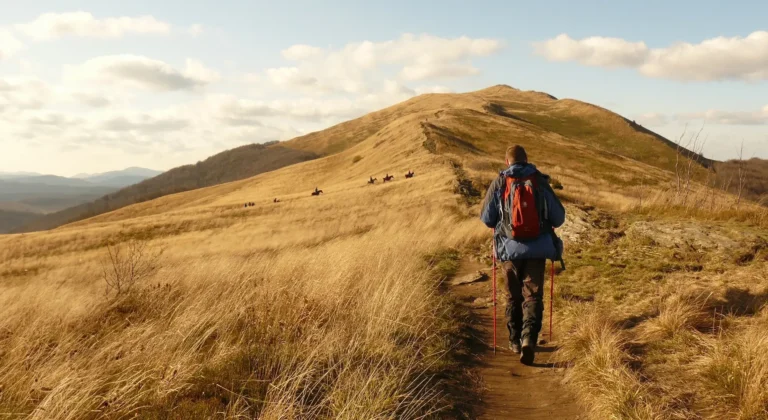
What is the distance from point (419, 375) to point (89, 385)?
3209 millimetres

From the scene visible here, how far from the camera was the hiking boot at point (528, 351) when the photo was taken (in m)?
5.79

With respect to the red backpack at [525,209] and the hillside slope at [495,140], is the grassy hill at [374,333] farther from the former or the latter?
the hillside slope at [495,140]

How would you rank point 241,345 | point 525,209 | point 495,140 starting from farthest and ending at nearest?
point 495,140 → point 525,209 → point 241,345

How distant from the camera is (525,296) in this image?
6.13 meters

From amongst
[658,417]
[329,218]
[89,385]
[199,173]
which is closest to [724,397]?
[658,417]

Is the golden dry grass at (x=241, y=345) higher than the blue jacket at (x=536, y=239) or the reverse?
the reverse

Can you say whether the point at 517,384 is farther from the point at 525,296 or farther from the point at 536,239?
the point at 536,239

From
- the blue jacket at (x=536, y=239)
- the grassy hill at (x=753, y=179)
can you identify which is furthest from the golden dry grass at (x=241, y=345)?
the grassy hill at (x=753, y=179)

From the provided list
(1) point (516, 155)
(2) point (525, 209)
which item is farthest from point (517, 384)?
(1) point (516, 155)

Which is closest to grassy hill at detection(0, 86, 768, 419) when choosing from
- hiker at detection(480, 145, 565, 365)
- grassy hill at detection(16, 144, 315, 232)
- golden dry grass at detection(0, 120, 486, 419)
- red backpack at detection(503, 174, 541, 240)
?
golden dry grass at detection(0, 120, 486, 419)

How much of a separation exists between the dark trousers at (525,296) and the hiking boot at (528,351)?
0.05 metres

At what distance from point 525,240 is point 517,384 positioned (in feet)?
6.15

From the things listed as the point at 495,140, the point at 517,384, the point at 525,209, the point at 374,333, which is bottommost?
the point at 517,384

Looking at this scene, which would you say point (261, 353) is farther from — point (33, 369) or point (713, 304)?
point (713, 304)
